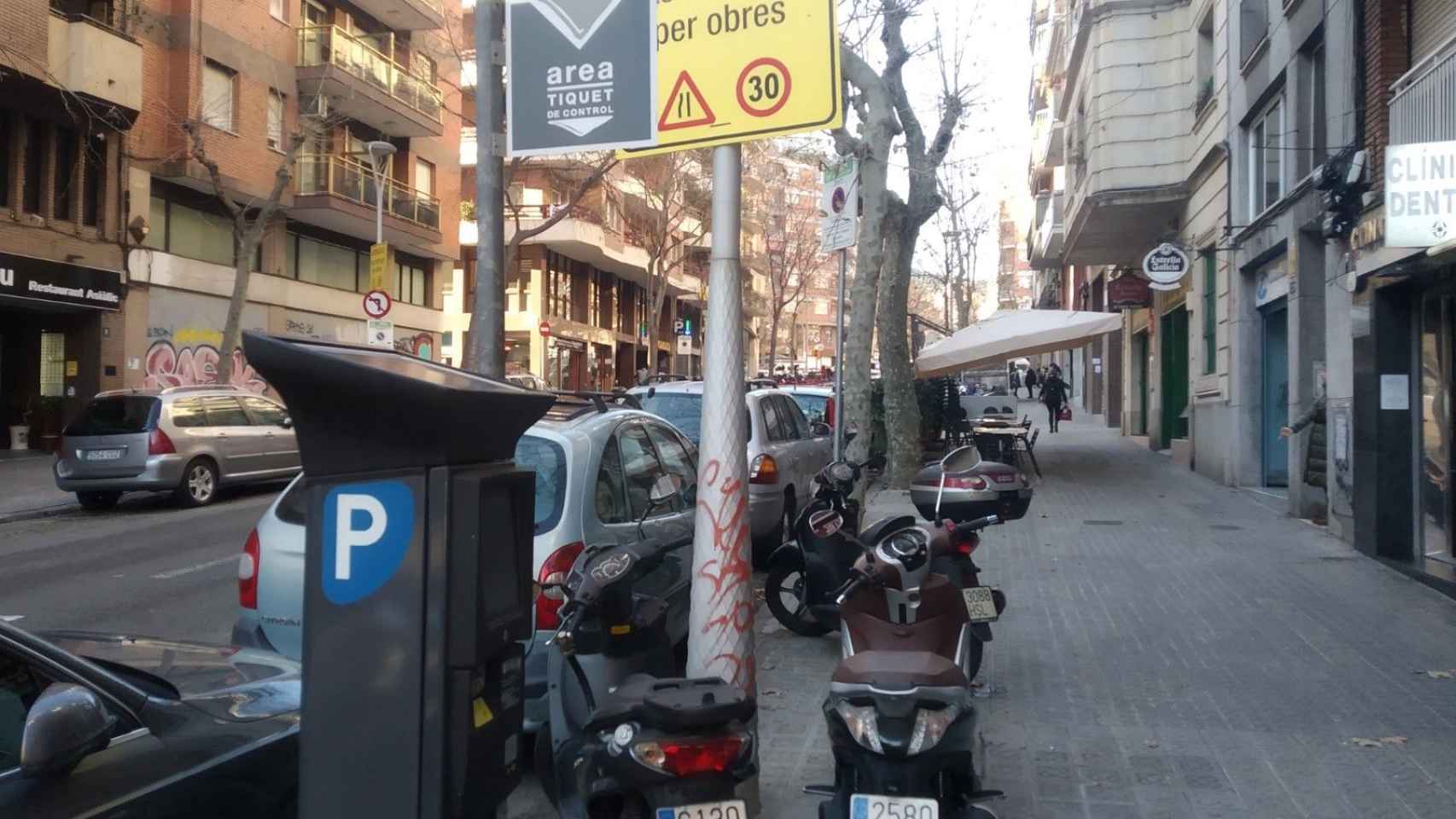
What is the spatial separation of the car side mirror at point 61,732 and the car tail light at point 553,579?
2165mm

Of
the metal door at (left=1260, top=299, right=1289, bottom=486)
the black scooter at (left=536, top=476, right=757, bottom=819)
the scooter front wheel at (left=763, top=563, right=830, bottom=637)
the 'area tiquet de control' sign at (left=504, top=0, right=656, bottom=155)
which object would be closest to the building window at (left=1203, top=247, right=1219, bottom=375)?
the metal door at (left=1260, top=299, right=1289, bottom=486)

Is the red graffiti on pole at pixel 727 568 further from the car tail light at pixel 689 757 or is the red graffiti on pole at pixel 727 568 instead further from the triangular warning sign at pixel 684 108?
the car tail light at pixel 689 757

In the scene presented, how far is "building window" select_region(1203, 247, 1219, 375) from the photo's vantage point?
17516 millimetres

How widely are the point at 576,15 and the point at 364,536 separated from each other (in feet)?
11.1

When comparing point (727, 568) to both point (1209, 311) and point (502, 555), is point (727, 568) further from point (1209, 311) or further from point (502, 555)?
point (1209, 311)

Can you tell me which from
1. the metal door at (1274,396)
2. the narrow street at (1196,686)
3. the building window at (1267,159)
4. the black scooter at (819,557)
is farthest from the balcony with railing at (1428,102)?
the metal door at (1274,396)

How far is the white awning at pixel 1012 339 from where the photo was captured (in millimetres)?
16344

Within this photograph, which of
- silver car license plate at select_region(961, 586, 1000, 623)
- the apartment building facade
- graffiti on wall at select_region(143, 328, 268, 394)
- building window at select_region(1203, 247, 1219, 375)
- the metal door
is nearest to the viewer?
silver car license plate at select_region(961, 586, 1000, 623)

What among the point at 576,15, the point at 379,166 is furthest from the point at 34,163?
the point at 576,15

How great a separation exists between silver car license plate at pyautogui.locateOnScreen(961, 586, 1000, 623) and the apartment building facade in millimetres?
19692

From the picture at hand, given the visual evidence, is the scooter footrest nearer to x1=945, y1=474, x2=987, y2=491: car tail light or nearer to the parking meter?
the parking meter

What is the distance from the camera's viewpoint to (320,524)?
2.80m

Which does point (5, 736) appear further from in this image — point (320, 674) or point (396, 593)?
point (396, 593)

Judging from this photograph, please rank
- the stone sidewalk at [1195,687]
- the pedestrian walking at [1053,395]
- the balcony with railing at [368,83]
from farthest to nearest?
the pedestrian walking at [1053,395] < the balcony with railing at [368,83] < the stone sidewalk at [1195,687]
